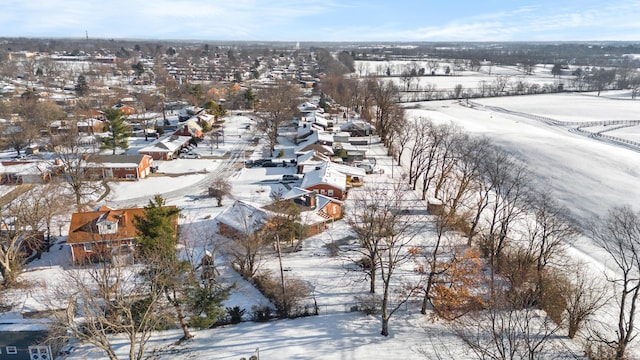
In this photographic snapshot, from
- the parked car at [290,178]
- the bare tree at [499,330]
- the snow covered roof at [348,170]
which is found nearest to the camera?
the bare tree at [499,330]

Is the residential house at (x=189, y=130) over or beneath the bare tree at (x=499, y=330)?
over

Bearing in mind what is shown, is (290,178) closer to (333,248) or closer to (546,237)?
(333,248)

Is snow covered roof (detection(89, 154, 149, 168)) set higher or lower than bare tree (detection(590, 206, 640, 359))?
higher

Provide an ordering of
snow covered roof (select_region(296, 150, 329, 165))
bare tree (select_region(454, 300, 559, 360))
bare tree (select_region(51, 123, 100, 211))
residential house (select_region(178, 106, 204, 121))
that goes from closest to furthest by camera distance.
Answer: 1. bare tree (select_region(454, 300, 559, 360))
2. bare tree (select_region(51, 123, 100, 211))
3. snow covered roof (select_region(296, 150, 329, 165))
4. residential house (select_region(178, 106, 204, 121))

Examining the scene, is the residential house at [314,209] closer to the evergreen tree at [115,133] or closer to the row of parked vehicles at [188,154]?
the row of parked vehicles at [188,154]

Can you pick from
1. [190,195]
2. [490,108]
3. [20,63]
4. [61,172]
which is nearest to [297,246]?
[190,195]

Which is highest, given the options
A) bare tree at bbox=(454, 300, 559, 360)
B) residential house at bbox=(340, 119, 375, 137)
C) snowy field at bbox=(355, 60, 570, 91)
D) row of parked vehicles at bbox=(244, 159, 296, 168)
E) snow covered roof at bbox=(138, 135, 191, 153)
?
snowy field at bbox=(355, 60, 570, 91)

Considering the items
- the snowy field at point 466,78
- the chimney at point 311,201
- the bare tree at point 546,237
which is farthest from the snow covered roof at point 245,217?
the snowy field at point 466,78

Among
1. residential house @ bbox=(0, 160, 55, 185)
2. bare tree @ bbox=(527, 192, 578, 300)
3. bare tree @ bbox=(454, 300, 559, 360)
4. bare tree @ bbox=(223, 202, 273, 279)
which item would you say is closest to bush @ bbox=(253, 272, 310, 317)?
bare tree @ bbox=(223, 202, 273, 279)

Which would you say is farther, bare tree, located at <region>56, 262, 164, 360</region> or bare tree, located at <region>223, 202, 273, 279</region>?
bare tree, located at <region>223, 202, 273, 279</region>

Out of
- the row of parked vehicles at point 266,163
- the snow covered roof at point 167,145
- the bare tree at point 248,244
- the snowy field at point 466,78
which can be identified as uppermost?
the snowy field at point 466,78

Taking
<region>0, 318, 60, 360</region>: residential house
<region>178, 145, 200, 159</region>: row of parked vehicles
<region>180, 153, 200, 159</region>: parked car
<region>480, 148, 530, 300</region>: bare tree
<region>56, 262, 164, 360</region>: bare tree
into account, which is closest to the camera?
<region>56, 262, 164, 360</region>: bare tree

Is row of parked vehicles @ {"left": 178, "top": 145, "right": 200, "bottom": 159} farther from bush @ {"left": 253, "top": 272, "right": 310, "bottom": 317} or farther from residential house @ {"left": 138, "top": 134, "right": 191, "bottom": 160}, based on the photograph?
bush @ {"left": 253, "top": 272, "right": 310, "bottom": 317}
